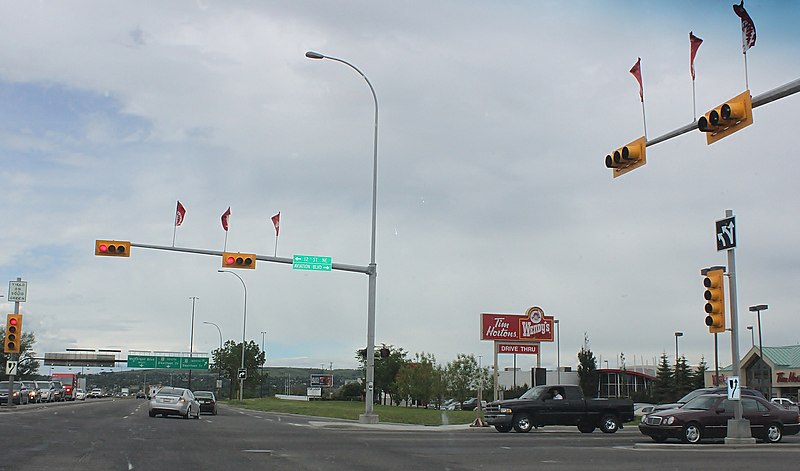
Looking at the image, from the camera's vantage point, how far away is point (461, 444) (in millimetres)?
22438

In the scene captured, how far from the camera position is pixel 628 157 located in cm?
1752

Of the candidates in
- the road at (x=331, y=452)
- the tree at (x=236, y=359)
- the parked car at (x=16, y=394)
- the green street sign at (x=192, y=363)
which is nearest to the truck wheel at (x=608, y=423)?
the road at (x=331, y=452)

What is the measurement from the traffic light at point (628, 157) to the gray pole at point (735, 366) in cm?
744

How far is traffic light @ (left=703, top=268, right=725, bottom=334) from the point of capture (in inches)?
838

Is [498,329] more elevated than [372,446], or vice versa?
[498,329]

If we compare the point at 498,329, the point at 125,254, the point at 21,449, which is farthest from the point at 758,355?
the point at 21,449

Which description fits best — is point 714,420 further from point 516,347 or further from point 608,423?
point 516,347

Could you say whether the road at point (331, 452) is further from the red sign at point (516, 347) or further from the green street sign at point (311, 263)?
the red sign at point (516, 347)

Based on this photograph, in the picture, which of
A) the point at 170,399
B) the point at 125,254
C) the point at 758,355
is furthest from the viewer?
the point at 758,355

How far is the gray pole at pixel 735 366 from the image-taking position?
22328 millimetres

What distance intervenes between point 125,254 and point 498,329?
2404 centimetres

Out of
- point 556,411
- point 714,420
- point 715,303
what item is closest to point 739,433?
point 714,420

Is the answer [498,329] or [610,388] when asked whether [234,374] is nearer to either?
[610,388]

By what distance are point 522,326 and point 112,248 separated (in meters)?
25.8
